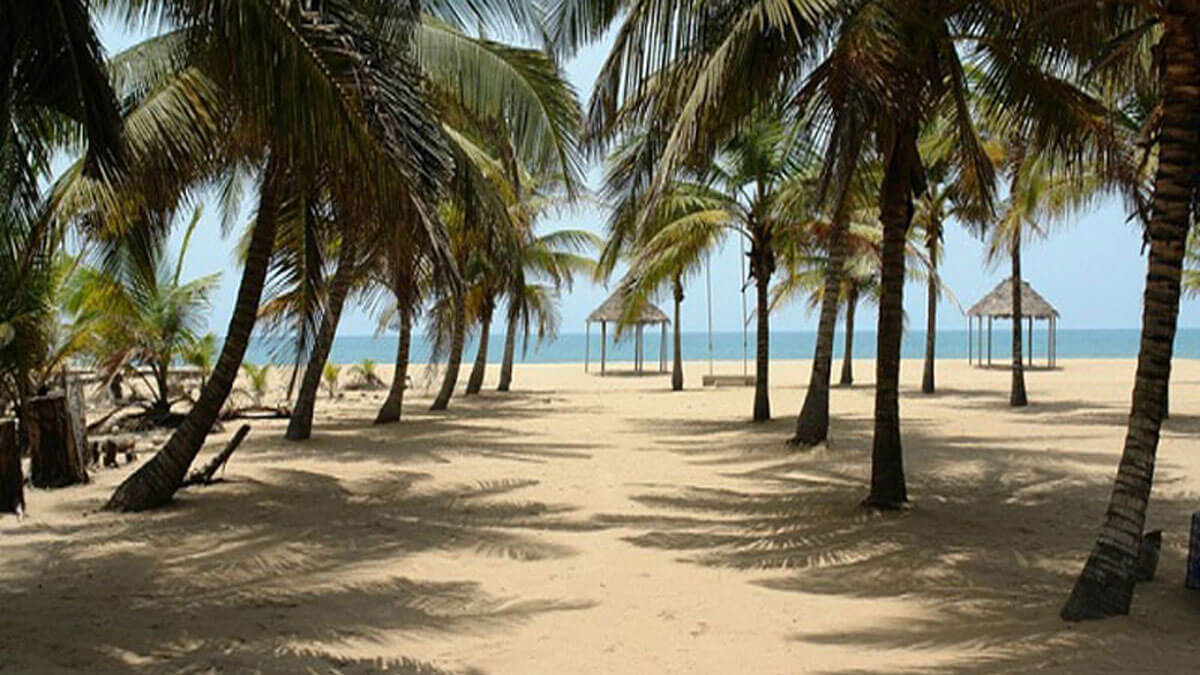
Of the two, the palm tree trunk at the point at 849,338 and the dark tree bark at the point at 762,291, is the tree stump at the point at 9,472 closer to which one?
the dark tree bark at the point at 762,291

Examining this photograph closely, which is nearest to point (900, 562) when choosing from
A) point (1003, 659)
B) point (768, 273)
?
point (1003, 659)

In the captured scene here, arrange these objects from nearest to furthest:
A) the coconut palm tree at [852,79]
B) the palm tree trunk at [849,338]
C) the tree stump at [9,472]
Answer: the coconut palm tree at [852,79], the tree stump at [9,472], the palm tree trunk at [849,338]

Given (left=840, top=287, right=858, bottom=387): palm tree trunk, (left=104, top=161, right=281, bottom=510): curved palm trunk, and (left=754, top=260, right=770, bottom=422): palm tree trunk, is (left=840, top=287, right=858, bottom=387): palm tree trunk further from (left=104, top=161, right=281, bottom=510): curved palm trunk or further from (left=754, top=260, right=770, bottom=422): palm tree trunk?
(left=104, top=161, right=281, bottom=510): curved palm trunk

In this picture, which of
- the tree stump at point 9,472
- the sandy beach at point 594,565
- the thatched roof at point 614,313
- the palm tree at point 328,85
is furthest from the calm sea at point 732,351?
the palm tree at point 328,85

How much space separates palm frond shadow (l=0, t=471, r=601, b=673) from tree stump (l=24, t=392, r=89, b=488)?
5.35ft

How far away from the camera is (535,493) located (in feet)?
31.2

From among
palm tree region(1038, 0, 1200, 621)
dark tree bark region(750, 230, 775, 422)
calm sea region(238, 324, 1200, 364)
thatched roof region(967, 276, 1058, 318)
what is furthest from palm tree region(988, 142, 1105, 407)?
calm sea region(238, 324, 1200, 364)

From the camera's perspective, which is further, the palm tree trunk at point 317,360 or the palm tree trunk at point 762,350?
the palm tree trunk at point 762,350

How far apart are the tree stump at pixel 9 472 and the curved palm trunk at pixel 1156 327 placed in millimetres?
7595

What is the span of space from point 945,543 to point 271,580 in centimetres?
447

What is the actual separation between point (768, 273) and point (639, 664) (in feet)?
40.9

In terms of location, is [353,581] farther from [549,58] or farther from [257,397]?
[257,397]

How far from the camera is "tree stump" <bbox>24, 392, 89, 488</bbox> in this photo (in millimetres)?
9406

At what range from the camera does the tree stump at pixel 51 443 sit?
9406 mm
